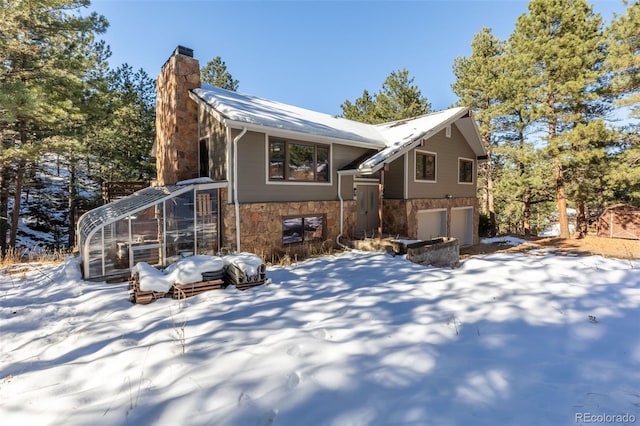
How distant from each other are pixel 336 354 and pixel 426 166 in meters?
12.6

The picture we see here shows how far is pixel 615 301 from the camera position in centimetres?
409

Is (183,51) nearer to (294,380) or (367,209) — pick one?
(367,209)

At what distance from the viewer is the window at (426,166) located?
13617 millimetres

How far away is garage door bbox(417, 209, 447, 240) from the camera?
46.8ft

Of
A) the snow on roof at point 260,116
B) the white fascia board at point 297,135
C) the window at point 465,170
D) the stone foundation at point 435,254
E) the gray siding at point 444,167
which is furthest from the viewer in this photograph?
the window at point 465,170

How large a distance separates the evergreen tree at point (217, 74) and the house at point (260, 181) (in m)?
13.8

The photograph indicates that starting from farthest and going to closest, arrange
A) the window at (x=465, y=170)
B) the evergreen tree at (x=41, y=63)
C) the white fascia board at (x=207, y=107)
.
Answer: the window at (x=465, y=170), the evergreen tree at (x=41, y=63), the white fascia board at (x=207, y=107)

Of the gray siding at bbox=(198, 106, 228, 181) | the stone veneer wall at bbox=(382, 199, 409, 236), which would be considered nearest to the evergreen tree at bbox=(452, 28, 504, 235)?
the stone veneer wall at bbox=(382, 199, 409, 236)

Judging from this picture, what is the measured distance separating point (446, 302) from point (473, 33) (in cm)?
2281

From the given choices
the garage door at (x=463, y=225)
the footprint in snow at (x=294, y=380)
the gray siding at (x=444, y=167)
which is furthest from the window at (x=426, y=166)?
the footprint in snow at (x=294, y=380)

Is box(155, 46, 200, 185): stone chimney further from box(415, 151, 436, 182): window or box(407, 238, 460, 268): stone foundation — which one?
box(415, 151, 436, 182): window

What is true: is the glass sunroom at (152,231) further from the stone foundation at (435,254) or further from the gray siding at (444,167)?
the gray siding at (444,167)

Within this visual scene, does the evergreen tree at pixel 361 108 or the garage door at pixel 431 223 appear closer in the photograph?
the garage door at pixel 431 223

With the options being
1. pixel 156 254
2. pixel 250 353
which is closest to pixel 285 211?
pixel 156 254
